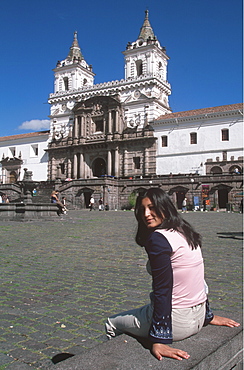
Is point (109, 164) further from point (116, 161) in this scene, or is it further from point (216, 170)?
point (216, 170)

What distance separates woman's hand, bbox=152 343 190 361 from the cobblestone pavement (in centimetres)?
99

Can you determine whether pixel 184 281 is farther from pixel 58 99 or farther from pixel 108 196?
pixel 58 99

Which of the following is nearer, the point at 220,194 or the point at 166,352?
the point at 166,352

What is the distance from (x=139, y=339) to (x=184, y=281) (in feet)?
1.73

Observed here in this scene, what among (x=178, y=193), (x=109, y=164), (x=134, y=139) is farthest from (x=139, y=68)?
(x=178, y=193)

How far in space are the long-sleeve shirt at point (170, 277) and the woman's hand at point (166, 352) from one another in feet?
0.14

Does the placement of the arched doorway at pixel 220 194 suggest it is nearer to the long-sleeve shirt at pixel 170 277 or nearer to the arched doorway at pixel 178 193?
the arched doorway at pixel 178 193

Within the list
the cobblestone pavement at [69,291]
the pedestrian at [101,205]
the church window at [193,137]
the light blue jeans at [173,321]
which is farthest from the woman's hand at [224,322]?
the church window at [193,137]

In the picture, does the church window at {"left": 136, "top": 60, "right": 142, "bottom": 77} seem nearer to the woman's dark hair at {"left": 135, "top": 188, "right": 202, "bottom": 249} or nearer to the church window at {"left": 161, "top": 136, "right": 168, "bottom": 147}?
the church window at {"left": 161, "top": 136, "right": 168, "bottom": 147}

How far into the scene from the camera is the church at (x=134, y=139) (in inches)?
1501

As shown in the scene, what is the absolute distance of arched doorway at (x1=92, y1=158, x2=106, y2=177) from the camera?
47938 millimetres

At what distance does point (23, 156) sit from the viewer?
5300 centimetres

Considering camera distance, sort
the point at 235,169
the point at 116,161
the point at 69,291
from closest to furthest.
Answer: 1. the point at 69,291
2. the point at 235,169
3. the point at 116,161

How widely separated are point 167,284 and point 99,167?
152ft
